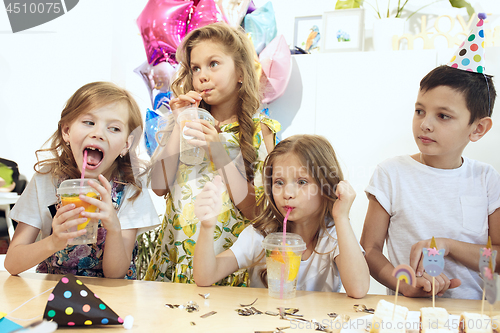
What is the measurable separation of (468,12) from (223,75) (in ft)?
3.94

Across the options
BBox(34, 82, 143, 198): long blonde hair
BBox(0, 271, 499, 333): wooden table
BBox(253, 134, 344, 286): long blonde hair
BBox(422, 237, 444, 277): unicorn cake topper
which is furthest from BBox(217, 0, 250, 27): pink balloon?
BBox(422, 237, 444, 277): unicorn cake topper

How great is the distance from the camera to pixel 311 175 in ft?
3.51

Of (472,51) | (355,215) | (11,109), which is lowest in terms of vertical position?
(355,215)

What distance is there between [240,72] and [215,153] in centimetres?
31

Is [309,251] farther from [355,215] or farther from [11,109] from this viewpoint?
[11,109]

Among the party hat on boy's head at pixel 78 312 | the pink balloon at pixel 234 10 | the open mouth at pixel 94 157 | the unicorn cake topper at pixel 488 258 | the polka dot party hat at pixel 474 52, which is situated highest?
the pink balloon at pixel 234 10

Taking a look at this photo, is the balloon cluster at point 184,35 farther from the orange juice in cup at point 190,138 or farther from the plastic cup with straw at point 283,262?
the plastic cup with straw at point 283,262

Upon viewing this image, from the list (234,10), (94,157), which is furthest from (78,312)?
(234,10)

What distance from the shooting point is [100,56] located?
1.67 metres

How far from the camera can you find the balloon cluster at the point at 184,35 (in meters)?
1.58

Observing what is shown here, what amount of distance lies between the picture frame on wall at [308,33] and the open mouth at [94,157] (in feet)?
4.40

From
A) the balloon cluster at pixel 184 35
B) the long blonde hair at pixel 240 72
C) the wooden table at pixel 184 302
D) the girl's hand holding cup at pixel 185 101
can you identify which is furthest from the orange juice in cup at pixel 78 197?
the balloon cluster at pixel 184 35

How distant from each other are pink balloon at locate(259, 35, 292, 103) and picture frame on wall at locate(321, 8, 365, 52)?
0.75 ft

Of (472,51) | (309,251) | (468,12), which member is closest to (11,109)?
(309,251)
